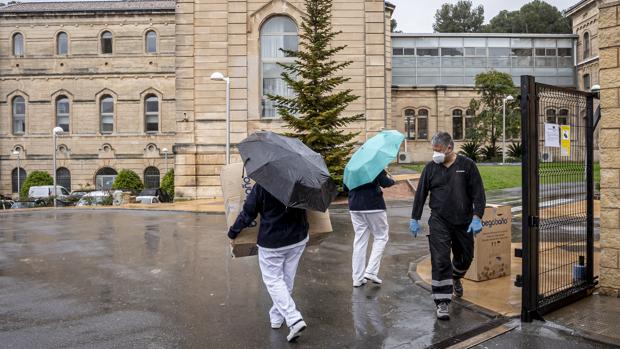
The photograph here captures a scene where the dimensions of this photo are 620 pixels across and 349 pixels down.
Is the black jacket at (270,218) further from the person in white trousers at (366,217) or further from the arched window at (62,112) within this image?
the arched window at (62,112)

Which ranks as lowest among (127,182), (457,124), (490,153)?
(127,182)

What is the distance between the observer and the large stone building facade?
2697cm

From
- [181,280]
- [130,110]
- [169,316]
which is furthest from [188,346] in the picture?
[130,110]

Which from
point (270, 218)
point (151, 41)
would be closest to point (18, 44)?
point (151, 41)

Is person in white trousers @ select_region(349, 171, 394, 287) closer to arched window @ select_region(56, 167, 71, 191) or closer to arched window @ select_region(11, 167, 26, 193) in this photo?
arched window @ select_region(56, 167, 71, 191)

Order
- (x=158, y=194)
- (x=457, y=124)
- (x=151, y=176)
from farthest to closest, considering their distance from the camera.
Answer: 1. (x=457, y=124)
2. (x=151, y=176)
3. (x=158, y=194)

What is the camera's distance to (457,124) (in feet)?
160

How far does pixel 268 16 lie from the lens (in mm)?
27641

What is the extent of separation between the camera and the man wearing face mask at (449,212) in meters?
6.06

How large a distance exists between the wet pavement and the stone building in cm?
3606

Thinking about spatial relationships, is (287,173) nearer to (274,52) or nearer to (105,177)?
(274,52)

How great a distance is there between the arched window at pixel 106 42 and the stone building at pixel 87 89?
105 millimetres

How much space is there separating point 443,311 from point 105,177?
4519 cm

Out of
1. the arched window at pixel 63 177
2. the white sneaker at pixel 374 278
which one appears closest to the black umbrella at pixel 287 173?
the white sneaker at pixel 374 278
